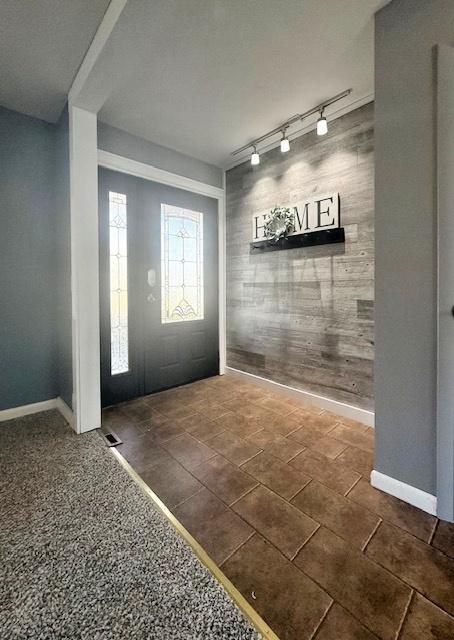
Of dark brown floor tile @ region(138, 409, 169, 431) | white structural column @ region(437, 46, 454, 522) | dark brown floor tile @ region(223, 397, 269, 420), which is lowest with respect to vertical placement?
dark brown floor tile @ region(138, 409, 169, 431)

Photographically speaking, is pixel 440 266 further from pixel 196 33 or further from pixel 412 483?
pixel 196 33

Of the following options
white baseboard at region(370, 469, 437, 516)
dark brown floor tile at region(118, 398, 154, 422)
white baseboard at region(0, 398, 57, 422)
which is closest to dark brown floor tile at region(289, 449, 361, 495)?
white baseboard at region(370, 469, 437, 516)

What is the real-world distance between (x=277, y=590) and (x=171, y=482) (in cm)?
81

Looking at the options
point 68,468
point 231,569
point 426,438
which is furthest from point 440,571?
point 68,468

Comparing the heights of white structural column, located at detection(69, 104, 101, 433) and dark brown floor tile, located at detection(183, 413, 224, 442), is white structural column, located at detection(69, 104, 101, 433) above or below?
above

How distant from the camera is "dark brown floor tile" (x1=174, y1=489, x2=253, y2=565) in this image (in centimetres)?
127

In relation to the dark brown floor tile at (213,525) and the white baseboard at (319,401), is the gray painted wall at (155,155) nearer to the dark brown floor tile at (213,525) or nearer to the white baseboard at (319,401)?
the white baseboard at (319,401)

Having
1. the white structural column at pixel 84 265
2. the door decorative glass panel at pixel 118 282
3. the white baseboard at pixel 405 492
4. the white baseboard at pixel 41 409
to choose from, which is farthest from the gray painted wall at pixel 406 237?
the white baseboard at pixel 41 409

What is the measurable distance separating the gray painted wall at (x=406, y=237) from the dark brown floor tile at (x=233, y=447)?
83 centimetres

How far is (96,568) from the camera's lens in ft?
3.80

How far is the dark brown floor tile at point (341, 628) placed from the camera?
3.08 ft

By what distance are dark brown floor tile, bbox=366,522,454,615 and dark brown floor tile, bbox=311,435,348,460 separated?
2.07ft

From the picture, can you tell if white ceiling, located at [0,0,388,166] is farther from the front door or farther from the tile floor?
the tile floor

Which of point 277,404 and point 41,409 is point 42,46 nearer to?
point 41,409
